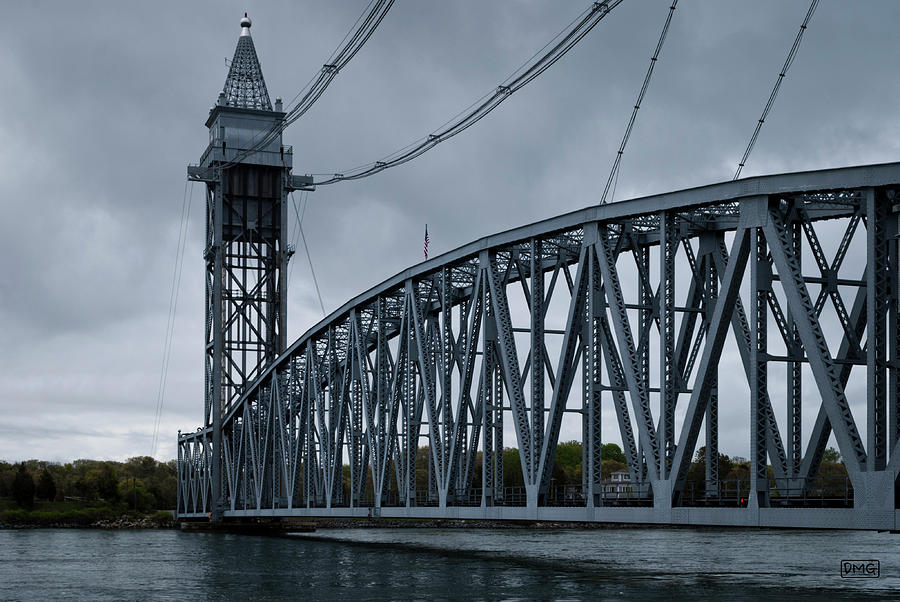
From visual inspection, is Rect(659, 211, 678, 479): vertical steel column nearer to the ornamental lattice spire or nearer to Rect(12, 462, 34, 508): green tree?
the ornamental lattice spire

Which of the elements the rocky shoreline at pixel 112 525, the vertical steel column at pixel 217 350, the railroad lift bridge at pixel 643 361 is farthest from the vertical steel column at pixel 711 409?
the rocky shoreline at pixel 112 525

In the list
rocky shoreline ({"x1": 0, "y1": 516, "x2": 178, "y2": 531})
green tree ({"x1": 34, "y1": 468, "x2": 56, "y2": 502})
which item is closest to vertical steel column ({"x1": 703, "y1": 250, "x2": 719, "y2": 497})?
rocky shoreline ({"x1": 0, "y1": 516, "x2": 178, "y2": 531})

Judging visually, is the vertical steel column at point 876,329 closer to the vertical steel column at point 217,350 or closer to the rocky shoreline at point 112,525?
the vertical steel column at point 217,350

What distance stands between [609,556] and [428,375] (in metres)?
13.3

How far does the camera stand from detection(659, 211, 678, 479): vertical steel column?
117 ft

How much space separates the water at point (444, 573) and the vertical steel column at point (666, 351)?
162 inches

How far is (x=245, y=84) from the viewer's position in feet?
349

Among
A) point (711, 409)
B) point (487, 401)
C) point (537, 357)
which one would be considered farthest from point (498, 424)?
point (711, 409)

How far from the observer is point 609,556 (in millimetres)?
59375

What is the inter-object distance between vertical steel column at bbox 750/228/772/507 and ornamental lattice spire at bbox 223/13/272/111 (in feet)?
256

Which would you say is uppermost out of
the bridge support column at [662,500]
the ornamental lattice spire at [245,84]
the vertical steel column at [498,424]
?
the ornamental lattice spire at [245,84]

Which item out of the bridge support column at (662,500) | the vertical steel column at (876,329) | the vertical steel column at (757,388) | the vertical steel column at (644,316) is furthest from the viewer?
the vertical steel column at (644,316)

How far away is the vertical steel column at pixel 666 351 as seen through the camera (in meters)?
35.6

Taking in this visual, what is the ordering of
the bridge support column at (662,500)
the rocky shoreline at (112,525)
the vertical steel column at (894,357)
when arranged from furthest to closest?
the rocky shoreline at (112,525) → the bridge support column at (662,500) → the vertical steel column at (894,357)
